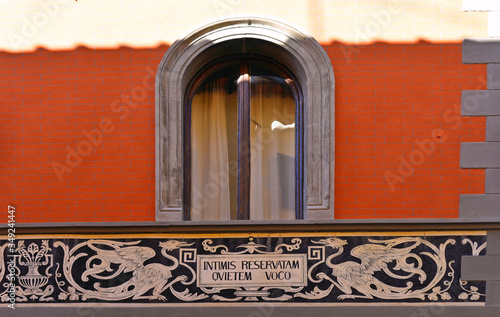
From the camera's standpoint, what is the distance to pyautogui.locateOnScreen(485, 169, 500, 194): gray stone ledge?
521 cm

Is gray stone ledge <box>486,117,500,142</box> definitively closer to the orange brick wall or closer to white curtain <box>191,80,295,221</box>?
the orange brick wall

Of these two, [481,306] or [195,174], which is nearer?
[481,306]

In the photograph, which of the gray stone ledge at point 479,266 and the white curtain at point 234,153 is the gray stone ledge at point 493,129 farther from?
the white curtain at point 234,153

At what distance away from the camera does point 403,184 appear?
5301 millimetres

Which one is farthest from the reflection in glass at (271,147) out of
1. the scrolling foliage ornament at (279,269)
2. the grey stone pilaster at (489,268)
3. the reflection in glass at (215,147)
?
the grey stone pilaster at (489,268)

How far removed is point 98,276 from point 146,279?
0.57 m

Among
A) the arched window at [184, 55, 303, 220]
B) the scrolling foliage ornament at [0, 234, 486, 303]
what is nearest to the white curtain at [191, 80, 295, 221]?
the arched window at [184, 55, 303, 220]

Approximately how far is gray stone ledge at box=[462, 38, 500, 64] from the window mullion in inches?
103

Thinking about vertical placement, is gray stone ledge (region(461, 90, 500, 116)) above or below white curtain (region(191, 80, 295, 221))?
above

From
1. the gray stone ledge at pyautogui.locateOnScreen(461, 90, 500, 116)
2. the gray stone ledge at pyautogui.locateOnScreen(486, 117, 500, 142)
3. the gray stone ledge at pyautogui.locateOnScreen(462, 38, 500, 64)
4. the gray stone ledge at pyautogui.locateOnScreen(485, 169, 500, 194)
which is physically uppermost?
the gray stone ledge at pyautogui.locateOnScreen(462, 38, 500, 64)

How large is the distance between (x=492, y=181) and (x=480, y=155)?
1.06 feet
